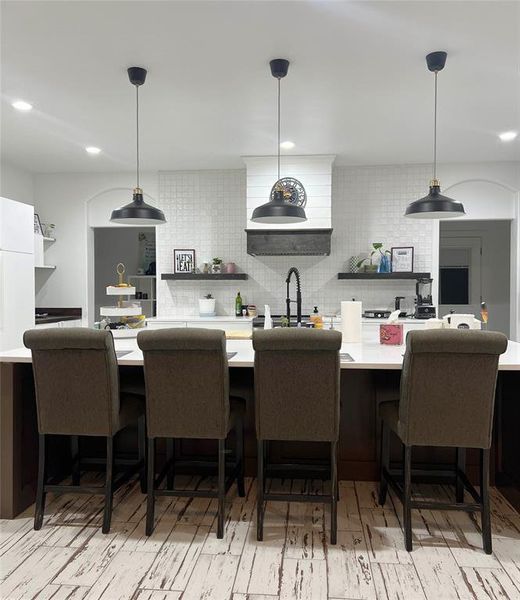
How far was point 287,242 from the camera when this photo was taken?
560 centimetres

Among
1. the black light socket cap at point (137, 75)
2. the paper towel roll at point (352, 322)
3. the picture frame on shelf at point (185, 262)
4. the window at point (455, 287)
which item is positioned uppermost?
the black light socket cap at point (137, 75)

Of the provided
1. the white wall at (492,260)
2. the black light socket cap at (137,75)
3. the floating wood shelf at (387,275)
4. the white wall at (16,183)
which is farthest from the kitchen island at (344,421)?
the white wall at (492,260)

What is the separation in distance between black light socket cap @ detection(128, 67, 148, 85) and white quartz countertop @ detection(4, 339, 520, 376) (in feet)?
5.77

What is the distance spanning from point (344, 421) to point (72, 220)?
4.71 metres

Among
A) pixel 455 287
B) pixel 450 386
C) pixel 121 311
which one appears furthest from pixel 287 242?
pixel 450 386

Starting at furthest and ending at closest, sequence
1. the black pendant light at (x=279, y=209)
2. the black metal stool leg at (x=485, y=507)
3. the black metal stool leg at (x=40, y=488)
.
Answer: the black pendant light at (x=279, y=209)
the black metal stool leg at (x=40, y=488)
the black metal stool leg at (x=485, y=507)

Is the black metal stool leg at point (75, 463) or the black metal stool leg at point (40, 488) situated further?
the black metal stool leg at point (75, 463)

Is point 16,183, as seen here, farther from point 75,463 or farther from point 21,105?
point 75,463

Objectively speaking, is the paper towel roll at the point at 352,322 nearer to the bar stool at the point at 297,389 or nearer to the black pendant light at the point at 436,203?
the black pendant light at the point at 436,203

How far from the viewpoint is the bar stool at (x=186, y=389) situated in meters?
2.33

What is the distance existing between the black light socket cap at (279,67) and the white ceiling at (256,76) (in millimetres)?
53

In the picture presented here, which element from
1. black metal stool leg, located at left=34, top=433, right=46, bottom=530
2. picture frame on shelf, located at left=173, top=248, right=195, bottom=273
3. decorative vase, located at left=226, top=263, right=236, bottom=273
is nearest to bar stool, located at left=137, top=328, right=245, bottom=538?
black metal stool leg, located at left=34, top=433, right=46, bottom=530

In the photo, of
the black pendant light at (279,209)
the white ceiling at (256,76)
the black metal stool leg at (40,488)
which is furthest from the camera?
the black pendant light at (279,209)

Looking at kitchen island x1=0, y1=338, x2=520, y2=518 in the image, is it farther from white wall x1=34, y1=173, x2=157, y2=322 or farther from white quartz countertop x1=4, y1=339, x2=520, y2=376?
white wall x1=34, y1=173, x2=157, y2=322
